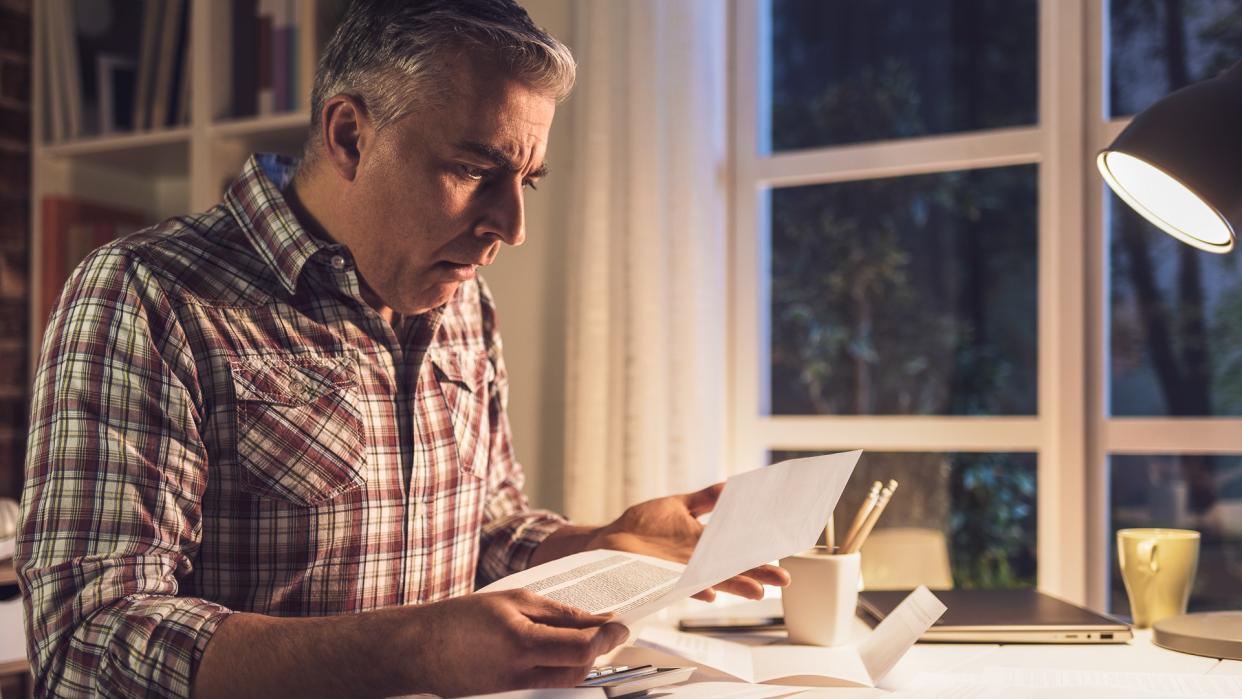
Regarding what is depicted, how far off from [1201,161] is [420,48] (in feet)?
2.55

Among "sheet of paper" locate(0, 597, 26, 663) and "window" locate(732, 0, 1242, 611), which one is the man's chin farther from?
"window" locate(732, 0, 1242, 611)

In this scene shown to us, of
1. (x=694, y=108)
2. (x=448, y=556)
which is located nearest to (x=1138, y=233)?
(x=694, y=108)

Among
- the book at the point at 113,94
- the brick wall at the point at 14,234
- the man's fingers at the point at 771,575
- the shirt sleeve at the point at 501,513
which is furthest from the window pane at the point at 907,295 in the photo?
the brick wall at the point at 14,234

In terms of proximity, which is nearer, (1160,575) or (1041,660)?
(1041,660)

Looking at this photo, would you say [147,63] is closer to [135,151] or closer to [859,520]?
[135,151]

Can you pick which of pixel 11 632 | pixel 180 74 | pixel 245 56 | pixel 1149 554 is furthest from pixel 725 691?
pixel 180 74

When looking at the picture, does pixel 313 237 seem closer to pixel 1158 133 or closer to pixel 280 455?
pixel 280 455

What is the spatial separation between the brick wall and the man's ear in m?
1.78

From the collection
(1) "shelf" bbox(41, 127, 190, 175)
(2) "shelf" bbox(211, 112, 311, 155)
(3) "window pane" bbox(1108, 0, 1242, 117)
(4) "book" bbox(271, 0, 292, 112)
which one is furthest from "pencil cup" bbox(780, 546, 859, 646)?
(1) "shelf" bbox(41, 127, 190, 175)

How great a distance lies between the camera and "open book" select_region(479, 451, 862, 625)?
775 millimetres

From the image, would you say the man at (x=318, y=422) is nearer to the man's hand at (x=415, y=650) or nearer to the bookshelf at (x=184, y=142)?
the man's hand at (x=415, y=650)

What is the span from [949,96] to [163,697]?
186 centimetres

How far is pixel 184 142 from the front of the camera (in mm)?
2363

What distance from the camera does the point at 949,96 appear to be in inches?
84.0
